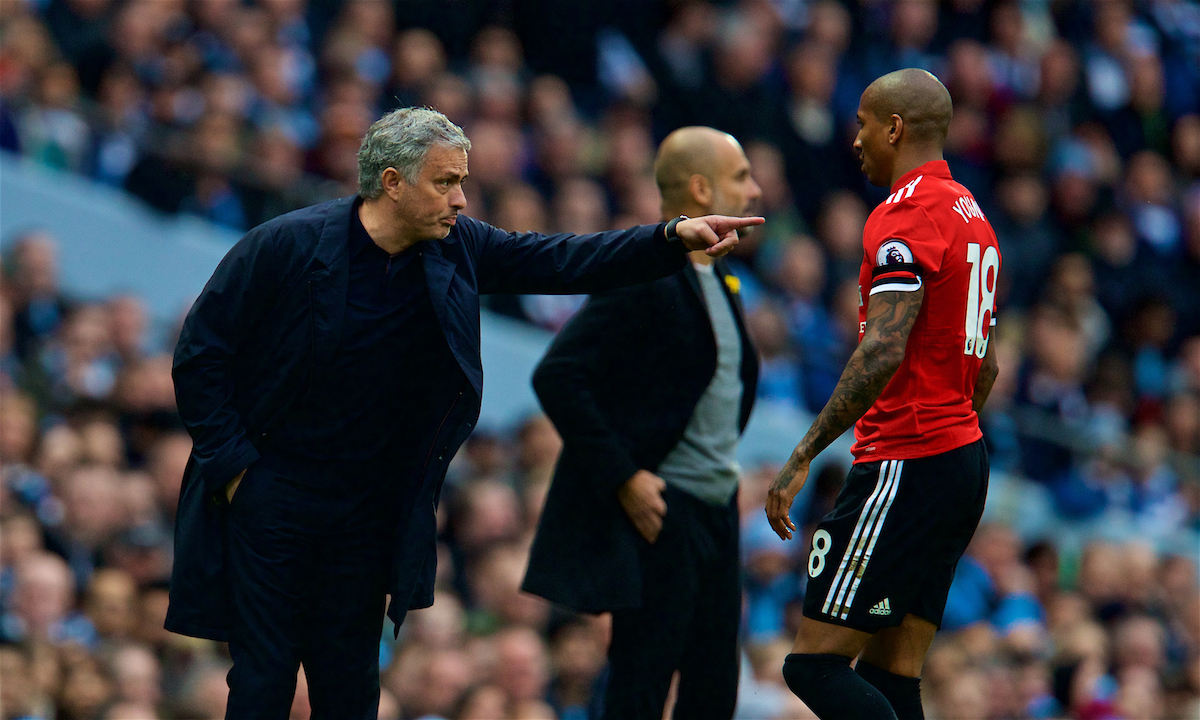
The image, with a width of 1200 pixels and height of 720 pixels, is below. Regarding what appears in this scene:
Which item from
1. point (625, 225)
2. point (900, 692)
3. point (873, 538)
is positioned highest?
point (625, 225)

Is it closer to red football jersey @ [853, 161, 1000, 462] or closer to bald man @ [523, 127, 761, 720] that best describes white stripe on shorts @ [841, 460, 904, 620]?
red football jersey @ [853, 161, 1000, 462]

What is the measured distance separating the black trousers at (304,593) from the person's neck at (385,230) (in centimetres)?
73

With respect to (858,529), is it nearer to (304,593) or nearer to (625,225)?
(304,593)

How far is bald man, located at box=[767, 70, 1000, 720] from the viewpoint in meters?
4.29

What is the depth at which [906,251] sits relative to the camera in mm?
4297

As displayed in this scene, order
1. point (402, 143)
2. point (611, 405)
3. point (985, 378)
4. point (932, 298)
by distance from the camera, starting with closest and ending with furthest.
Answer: point (932, 298) < point (402, 143) < point (985, 378) < point (611, 405)

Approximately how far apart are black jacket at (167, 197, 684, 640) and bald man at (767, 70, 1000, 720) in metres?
0.68

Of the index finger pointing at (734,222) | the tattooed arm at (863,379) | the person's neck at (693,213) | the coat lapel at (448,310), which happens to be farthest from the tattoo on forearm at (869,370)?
the person's neck at (693,213)

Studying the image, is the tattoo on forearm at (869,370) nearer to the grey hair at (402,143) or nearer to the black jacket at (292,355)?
the black jacket at (292,355)

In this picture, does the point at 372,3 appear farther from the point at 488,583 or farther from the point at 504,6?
the point at 488,583

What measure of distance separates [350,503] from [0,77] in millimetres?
6342

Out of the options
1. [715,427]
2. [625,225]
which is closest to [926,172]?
[715,427]

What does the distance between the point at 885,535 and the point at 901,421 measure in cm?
33

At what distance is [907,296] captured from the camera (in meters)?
4.29
